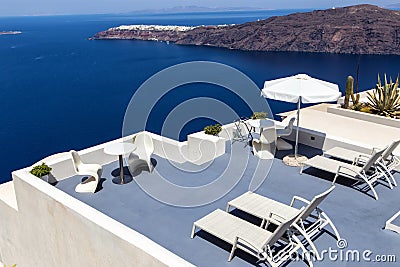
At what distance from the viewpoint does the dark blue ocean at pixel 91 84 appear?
107ft

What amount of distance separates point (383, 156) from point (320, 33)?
80.0 metres

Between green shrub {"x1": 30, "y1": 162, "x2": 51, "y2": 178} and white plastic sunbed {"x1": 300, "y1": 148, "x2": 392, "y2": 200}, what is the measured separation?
4.56 metres

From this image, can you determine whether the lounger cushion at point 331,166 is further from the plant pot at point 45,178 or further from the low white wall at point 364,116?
the low white wall at point 364,116

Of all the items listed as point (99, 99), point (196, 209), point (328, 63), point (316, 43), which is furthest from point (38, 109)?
point (316, 43)

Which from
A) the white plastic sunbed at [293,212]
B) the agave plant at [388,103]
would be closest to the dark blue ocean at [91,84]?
the agave plant at [388,103]

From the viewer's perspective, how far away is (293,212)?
490cm

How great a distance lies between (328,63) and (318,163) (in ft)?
206

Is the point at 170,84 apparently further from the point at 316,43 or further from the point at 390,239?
the point at 316,43

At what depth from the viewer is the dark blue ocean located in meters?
32.7

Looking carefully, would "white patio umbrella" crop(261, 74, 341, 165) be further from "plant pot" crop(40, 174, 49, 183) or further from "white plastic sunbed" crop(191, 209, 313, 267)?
"plant pot" crop(40, 174, 49, 183)

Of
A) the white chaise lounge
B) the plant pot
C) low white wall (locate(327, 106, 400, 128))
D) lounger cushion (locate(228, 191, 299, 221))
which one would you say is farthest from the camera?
low white wall (locate(327, 106, 400, 128))

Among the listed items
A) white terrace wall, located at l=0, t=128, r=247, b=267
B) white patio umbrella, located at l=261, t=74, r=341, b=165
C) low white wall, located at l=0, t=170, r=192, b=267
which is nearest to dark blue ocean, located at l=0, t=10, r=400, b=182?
white patio umbrella, located at l=261, t=74, r=341, b=165

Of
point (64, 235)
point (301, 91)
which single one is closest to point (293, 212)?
point (301, 91)

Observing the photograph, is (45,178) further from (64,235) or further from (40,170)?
(64,235)
